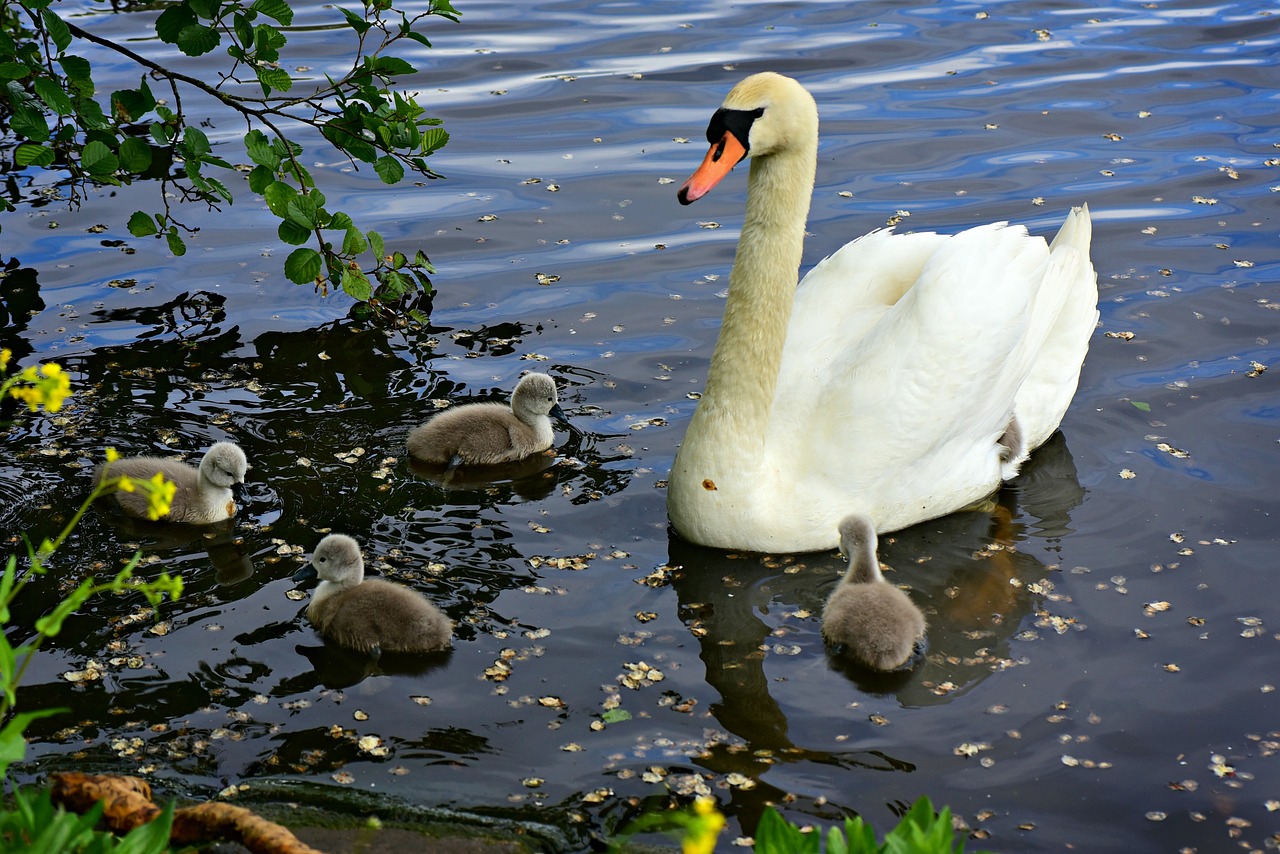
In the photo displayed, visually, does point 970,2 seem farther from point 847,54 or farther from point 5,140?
point 5,140

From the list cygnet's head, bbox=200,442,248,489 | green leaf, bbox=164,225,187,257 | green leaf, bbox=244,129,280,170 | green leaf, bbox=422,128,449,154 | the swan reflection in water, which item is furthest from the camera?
green leaf, bbox=164,225,187,257

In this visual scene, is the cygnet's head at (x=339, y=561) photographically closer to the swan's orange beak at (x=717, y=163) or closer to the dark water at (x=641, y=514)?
the dark water at (x=641, y=514)

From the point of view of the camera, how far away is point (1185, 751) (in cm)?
529

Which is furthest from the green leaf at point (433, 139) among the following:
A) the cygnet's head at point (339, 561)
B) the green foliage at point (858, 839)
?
the green foliage at point (858, 839)

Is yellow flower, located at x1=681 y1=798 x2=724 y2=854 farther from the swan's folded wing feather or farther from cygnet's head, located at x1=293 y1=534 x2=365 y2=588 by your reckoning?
the swan's folded wing feather

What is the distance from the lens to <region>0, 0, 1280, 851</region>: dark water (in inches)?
203

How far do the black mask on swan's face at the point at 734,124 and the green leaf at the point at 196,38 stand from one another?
8.53 feet

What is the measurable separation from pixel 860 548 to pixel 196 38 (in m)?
4.09

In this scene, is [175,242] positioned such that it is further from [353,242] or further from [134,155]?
[353,242]

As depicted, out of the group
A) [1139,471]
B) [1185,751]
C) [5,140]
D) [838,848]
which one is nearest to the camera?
[838,848]

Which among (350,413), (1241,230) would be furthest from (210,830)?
(1241,230)

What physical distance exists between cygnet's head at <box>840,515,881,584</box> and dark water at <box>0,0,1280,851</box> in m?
0.36

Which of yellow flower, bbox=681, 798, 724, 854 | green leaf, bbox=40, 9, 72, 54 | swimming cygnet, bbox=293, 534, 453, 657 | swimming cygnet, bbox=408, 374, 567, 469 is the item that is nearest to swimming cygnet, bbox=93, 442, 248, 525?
swimming cygnet, bbox=293, 534, 453, 657

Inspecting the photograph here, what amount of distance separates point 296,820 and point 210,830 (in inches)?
31.5
